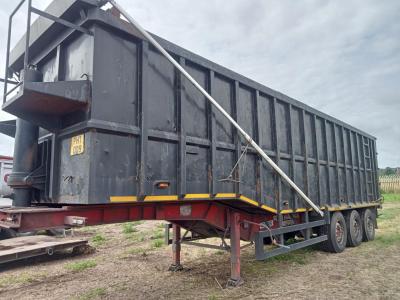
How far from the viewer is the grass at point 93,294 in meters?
5.05

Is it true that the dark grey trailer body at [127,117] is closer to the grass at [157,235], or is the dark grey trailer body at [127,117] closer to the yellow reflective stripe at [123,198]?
the yellow reflective stripe at [123,198]

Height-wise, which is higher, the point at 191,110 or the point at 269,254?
the point at 191,110

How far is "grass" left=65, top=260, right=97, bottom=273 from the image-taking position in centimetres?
673

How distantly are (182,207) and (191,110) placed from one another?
1365 mm

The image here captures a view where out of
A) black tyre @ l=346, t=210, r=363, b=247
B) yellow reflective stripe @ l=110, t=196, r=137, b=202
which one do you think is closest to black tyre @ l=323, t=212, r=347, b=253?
black tyre @ l=346, t=210, r=363, b=247

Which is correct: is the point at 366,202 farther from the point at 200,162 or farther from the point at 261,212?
the point at 200,162

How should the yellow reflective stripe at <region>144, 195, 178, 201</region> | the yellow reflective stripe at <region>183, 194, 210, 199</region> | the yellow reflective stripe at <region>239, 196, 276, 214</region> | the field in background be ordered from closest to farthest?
the yellow reflective stripe at <region>144, 195, 178, 201</region> < the yellow reflective stripe at <region>183, 194, 210, 199</region> < the yellow reflective stripe at <region>239, 196, 276, 214</region> < the field in background

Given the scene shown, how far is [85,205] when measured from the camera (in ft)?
11.5

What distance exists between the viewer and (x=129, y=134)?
141 inches

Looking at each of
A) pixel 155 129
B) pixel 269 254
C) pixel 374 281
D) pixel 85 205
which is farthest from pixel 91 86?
pixel 374 281

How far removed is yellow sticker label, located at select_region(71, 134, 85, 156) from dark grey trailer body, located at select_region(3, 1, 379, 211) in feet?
0.07

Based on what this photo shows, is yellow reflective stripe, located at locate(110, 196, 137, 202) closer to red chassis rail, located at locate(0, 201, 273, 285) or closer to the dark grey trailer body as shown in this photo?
the dark grey trailer body

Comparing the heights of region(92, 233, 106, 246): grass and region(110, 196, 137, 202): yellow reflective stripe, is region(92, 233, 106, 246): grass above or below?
below

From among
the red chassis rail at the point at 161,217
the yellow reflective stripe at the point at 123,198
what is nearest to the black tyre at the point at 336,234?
the red chassis rail at the point at 161,217
